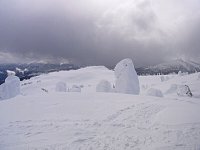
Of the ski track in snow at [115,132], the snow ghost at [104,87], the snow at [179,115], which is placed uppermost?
the snow ghost at [104,87]

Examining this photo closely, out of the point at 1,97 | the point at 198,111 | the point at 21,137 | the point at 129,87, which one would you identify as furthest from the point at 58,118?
the point at 1,97

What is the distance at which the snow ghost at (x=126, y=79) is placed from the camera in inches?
1812

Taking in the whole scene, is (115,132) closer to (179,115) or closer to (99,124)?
(99,124)

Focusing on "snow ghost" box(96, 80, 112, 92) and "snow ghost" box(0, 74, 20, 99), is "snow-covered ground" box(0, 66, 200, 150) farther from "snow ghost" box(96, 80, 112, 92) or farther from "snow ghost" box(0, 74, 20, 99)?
"snow ghost" box(0, 74, 20, 99)

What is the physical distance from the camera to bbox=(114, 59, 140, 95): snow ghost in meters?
46.0

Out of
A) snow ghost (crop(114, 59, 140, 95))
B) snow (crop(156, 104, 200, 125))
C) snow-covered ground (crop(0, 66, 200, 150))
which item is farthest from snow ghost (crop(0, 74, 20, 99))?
snow (crop(156, 104, 200, 125))

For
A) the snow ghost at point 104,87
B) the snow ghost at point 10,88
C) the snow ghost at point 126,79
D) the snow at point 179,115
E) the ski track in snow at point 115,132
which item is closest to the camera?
Answer: the ski track in snow at point 115,132

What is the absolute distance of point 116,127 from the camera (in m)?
18.0

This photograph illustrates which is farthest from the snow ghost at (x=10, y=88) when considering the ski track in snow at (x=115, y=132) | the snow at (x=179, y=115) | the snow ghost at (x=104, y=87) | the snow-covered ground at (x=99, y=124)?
the snow at (x=179, y=115)

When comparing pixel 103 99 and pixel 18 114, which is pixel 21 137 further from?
pixel 103 99

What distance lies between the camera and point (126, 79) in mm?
46562

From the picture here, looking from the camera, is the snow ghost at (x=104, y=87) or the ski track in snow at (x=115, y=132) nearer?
the ski track in snow at (x=115, y=132)

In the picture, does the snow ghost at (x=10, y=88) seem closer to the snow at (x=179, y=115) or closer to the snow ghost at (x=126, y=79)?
the snow ghost at (x=126, y=79)

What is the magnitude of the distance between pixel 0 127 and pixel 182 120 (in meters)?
12.5
